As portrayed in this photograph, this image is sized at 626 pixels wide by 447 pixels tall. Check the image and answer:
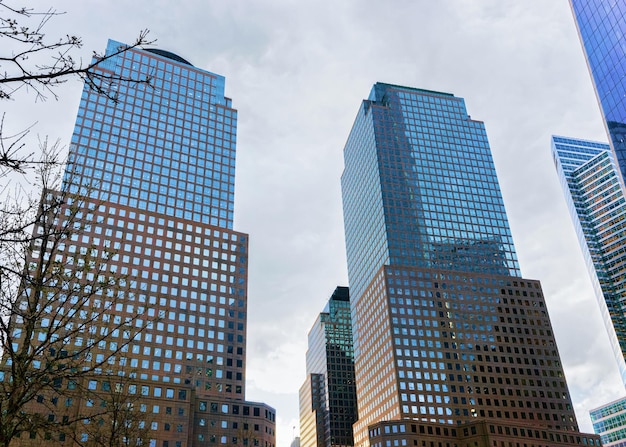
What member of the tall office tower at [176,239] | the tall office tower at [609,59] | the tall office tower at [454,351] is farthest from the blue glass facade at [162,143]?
the tall office tower at [609,59]

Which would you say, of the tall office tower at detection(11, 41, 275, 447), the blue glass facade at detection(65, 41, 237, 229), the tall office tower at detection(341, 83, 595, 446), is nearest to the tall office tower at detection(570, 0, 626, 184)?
the tall office tower at detection(11, 41, 275, 447)

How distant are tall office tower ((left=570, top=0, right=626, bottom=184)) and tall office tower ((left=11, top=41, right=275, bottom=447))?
84.4 m

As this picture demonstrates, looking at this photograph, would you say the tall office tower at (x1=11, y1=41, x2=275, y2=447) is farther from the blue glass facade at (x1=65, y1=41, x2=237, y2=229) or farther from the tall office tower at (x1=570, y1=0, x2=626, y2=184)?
the tall office tower at (x1=570, y1=0, x2=626, y2=184)

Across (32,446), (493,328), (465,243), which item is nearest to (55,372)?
(32,446)

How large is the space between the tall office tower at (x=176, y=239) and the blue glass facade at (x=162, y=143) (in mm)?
366

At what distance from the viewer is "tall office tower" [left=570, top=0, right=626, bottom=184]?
235 ft

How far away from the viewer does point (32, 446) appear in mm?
77438

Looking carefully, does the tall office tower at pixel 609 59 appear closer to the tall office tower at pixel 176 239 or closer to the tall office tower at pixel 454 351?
the tall office tower at pixel 176 239

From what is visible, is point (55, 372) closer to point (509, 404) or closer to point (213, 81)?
point (509, 404)

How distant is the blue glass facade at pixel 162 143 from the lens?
152 meters

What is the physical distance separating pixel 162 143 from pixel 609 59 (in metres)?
130

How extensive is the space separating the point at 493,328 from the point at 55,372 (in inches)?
7123

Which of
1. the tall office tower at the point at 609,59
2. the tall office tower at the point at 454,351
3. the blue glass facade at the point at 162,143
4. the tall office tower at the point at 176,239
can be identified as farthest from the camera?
the tall office tower at the point at 454,351

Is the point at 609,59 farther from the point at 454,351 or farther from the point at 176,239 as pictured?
the point at 454,351
